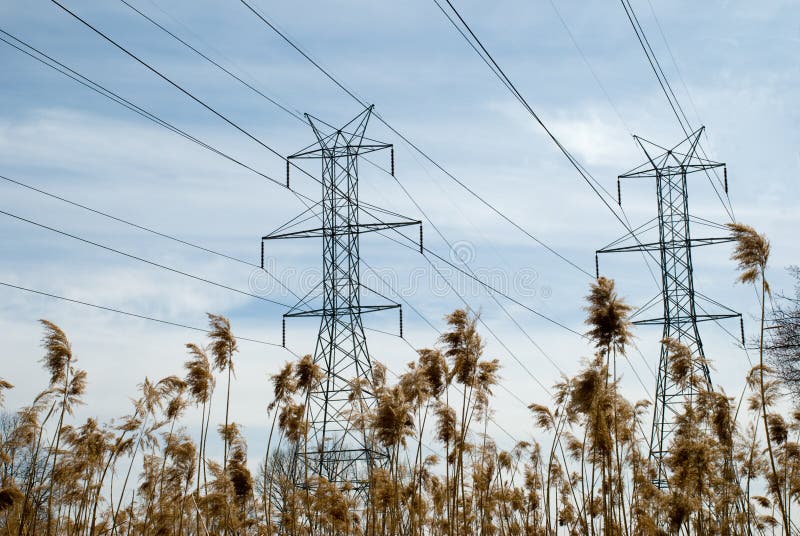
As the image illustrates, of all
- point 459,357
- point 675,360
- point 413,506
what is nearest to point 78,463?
point 413,506

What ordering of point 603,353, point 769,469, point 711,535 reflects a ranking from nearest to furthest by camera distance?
point 603,353 → point 711,535 → point 769,469

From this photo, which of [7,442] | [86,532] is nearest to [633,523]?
[86,532]

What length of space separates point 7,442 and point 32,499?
1.03 metres

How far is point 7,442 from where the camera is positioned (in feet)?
36.1

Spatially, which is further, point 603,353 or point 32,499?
point 32,499

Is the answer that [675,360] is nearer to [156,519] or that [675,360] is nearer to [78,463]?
[156,519]

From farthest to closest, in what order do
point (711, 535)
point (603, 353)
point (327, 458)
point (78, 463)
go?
point (327, 458)
point (78, 463)
point (711, 535)
point (603, 353)

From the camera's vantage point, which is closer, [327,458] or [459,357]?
[459,357]

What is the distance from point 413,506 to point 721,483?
3798 mm

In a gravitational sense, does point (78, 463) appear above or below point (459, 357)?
below

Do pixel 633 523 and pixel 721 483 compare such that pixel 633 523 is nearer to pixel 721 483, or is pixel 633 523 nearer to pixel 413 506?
pixel 721 483

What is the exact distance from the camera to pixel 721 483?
974cm

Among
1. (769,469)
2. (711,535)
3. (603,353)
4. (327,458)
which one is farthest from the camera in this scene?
(327,458)

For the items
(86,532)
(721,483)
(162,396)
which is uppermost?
(162,396)
